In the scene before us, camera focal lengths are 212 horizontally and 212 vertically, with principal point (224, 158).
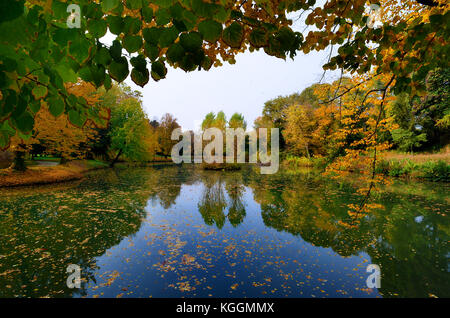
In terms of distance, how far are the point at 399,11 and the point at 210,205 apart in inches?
370

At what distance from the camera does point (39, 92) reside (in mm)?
1247

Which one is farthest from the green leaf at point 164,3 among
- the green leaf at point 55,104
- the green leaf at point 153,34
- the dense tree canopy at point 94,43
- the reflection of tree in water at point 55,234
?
the reflection of tree in water at point 55,234

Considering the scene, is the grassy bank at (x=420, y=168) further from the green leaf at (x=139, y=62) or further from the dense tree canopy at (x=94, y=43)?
the green leaf at (x=139, y=62)

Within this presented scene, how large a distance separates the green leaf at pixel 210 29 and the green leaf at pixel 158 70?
0.38 meters

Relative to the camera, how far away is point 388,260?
506 cm

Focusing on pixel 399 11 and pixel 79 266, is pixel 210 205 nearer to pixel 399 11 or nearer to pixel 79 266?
pixel 79 266

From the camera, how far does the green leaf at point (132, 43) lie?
1.11 metres

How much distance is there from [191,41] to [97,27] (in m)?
0.51

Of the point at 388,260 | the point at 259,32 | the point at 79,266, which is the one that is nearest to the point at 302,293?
the point at 388,260

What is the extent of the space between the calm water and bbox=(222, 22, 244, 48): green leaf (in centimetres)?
406

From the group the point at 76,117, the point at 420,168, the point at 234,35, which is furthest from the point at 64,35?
the point at 420,168

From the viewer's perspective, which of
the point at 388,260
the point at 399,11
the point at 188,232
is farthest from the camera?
the point at 188,232

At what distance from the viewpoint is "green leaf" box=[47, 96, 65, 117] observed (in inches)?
48.4
